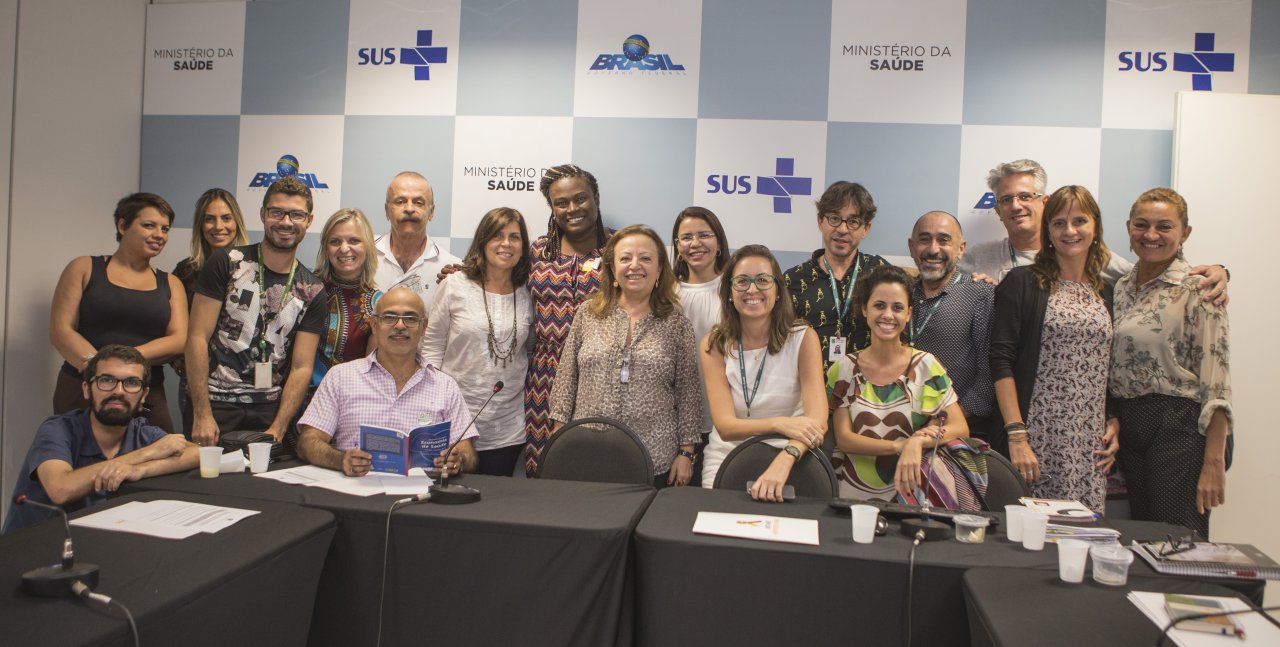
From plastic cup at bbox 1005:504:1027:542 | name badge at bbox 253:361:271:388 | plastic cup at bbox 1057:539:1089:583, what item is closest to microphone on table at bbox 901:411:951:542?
plastic cup at bbox 1005:504:1027:542

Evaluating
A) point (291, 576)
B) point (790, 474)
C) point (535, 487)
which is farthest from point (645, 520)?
point (291, 576)

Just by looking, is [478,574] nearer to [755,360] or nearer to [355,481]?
[355,481]

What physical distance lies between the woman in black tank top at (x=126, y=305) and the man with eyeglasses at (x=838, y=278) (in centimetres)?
265

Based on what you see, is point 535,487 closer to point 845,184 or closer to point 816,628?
point 816,628

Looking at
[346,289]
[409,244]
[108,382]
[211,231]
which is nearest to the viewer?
[108,382]

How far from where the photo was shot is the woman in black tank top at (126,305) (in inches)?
127

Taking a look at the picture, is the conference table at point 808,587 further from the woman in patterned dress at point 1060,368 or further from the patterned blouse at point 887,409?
the woman in patterned dress at point 1060,368

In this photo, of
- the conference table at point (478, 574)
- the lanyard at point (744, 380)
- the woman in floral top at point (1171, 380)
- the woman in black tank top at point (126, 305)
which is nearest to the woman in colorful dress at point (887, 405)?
the lanyard at point (744, 380)

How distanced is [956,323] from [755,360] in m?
0.89

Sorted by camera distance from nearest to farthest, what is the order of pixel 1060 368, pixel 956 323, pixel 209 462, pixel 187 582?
pixel 187 582
pixel 209 462
pixel 1060 368
pixel 956 323

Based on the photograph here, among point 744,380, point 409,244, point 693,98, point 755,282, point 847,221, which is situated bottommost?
point 744,380

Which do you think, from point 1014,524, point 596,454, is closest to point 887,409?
point 1014,524

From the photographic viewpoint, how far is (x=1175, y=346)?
2.82m

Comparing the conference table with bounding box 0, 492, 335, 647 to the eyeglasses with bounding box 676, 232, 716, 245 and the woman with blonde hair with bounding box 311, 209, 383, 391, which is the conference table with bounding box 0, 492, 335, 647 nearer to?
the woman with blonde hair with bounding box 311, 209, 383, 391
